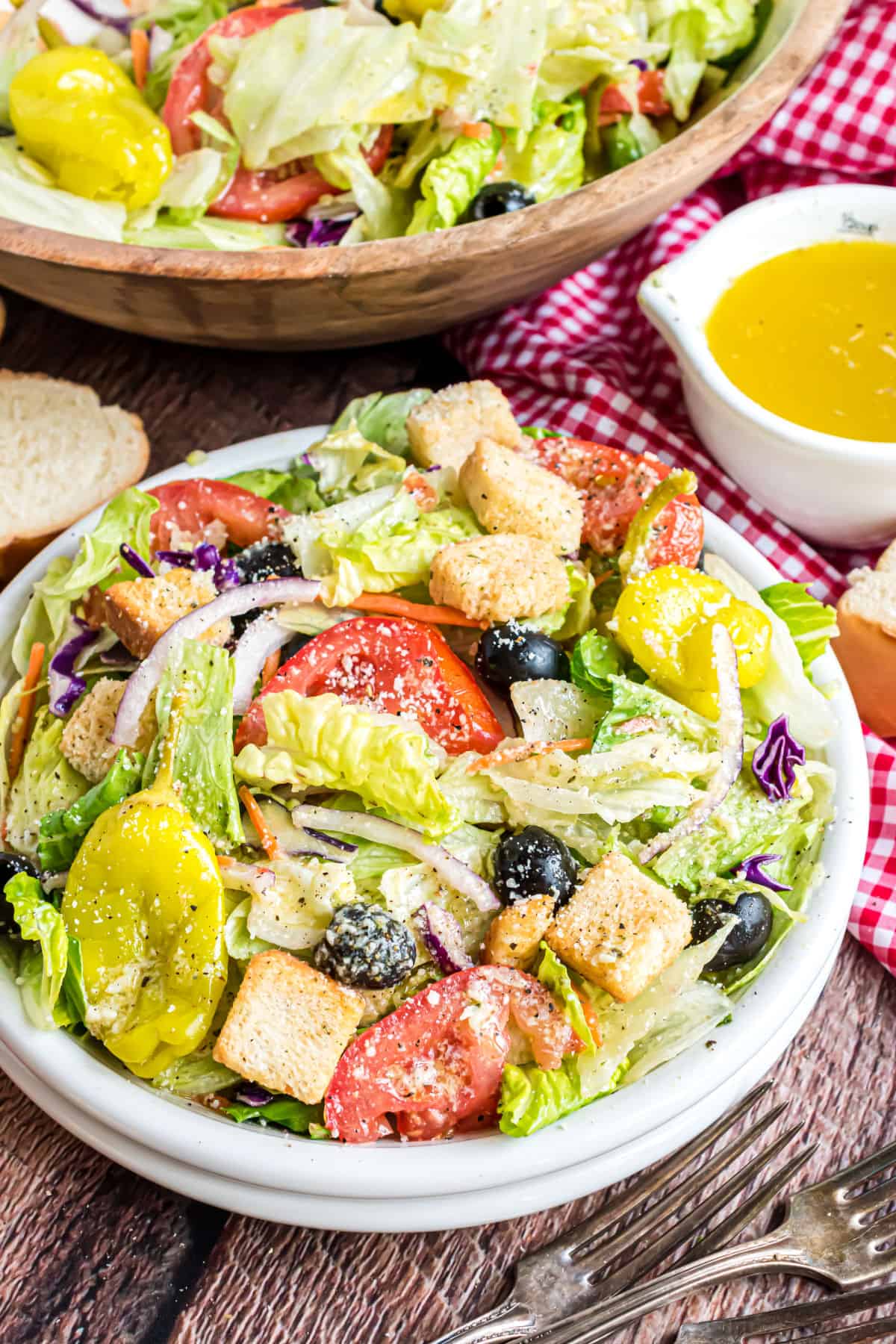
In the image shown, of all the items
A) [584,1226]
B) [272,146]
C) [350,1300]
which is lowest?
[350,1300]

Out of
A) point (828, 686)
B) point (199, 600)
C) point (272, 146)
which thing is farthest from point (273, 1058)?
point (272, 146)

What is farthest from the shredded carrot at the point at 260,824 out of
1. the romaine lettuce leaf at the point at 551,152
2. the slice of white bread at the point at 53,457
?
the romaine lettuce leaf at the point at 551,152

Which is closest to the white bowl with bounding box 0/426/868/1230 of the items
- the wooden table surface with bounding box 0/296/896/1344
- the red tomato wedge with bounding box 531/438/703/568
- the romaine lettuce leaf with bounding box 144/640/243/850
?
the wooden table surface with bounding box 0/296/896/1344

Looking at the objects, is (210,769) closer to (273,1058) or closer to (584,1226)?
(273,1058)

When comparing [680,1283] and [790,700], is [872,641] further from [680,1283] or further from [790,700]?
[680,1283]

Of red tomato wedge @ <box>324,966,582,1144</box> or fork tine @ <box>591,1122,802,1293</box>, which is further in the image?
fork tine @ <box>591,1122,802,1293</box>

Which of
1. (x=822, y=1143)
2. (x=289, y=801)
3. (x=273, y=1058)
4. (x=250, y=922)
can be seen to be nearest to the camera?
(x=273, y=1058)

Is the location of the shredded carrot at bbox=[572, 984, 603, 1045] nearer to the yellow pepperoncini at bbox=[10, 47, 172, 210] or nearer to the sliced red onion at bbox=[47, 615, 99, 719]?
the sliced red onion at bbox=[47, 615, 99, 719]
